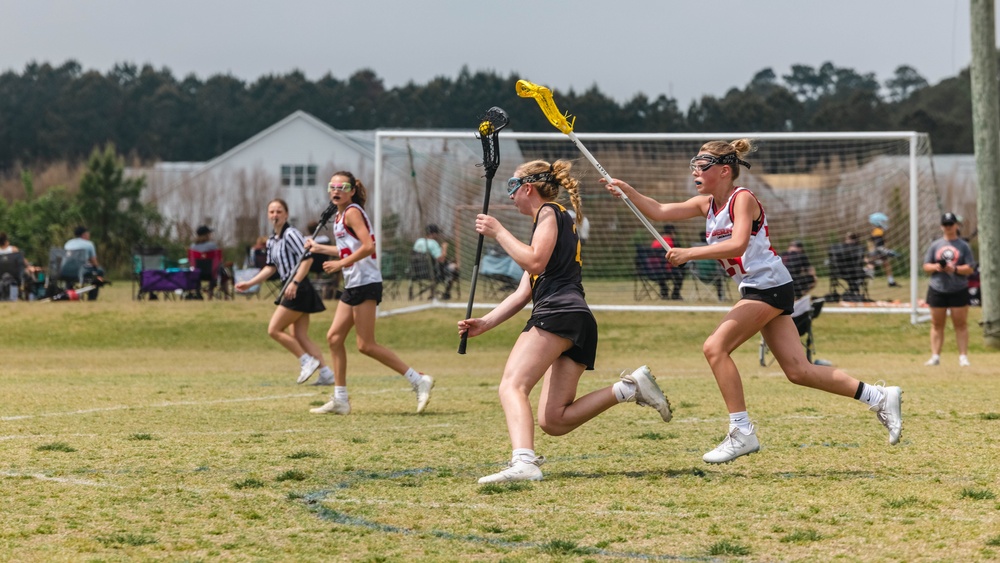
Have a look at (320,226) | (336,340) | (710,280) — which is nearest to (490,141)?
(336,340)

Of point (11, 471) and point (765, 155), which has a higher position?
point (765, 155)

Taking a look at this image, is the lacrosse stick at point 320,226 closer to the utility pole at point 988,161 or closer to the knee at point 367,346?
the knee at point 367,346

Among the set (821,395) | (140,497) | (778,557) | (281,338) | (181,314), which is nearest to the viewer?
(778,557)

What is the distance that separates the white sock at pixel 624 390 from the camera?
24.0 ft

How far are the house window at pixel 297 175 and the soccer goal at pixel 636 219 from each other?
148ft

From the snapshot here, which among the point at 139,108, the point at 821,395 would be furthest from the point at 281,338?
the point at 139,108

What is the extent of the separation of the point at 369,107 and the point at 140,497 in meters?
101

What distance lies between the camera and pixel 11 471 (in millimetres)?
7246

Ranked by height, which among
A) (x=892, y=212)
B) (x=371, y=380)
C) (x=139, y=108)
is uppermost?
(x=139, y=108)

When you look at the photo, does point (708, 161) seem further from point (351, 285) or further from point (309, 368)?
point (309, 368)

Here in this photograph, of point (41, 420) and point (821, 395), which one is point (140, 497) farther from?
point (821, 395)

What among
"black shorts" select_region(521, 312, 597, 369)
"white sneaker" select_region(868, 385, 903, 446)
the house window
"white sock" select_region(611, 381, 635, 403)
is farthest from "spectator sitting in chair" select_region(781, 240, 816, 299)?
the house window

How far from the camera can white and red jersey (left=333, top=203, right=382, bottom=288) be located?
A: 10773 millimetres

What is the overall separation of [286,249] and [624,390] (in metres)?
6.36
